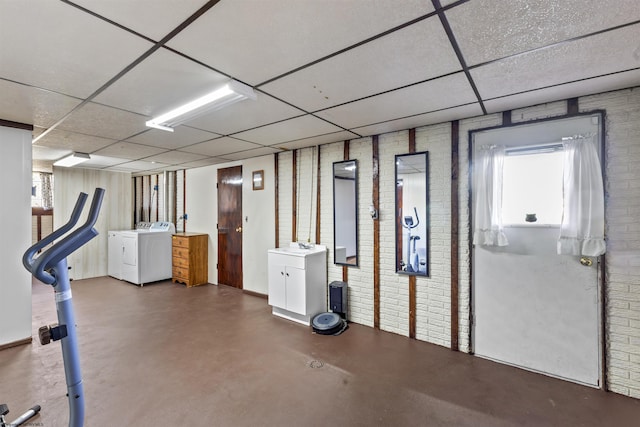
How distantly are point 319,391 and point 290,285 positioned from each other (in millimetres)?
1546

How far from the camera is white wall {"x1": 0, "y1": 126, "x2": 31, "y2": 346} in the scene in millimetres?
3016

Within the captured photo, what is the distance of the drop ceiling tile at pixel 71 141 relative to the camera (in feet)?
11.4

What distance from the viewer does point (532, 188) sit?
268cm

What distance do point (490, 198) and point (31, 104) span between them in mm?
4081

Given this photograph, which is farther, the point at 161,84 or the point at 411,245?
the point at 411,245

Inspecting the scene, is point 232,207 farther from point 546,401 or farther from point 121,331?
point 546,401

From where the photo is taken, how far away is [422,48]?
5.55 feet

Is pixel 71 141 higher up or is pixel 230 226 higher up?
pixel 71 141

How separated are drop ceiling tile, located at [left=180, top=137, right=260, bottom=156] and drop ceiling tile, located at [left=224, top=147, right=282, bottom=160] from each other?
15cm

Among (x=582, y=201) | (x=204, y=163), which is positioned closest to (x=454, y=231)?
(x=582, y=201)

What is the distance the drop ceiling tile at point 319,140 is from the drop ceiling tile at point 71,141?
2.20m

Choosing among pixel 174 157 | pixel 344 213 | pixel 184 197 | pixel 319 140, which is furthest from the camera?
pixel 184 197

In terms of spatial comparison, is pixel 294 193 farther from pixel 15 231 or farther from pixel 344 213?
pixel 15 231

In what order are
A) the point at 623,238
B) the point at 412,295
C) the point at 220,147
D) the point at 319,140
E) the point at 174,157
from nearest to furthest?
the point at 623,238 → the point at 412,295 → the point at 319,140 → the point at 220,147 → the point at 174,157
